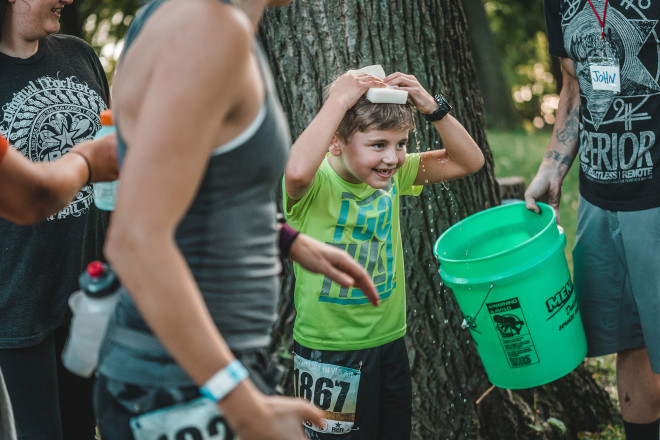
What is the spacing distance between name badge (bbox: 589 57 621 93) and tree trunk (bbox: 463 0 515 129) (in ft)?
38.5

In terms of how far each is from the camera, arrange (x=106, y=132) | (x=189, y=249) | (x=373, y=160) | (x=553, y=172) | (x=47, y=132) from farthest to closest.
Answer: (x=553, y=172)
(x=47, y=132)
(x=373, y=160)
(x=106, y=132)
(x=189, y=249)

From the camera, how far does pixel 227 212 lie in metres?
1.40

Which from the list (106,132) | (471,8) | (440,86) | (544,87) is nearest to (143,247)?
(106,132)

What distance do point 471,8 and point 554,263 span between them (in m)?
12.1

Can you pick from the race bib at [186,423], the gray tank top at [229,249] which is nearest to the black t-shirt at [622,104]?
the gray tank top at [229,249]

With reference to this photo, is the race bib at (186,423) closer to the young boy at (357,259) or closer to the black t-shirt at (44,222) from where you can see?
the young boy at (357,259)

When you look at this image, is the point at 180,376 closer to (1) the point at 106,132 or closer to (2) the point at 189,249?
(2) the point at 189,249

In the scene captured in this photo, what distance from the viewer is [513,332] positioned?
105 inches

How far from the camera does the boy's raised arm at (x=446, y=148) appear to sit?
268cm

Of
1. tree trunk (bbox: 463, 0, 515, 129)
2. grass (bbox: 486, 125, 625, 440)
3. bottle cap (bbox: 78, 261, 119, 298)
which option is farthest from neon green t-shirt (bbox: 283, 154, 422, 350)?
tree trunk (bbox: 463, 0, 515, 129)

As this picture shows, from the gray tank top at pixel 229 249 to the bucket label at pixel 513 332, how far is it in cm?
133

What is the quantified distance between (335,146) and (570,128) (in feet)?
4.01

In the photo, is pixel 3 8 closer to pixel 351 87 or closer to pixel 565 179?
pixel 351 87

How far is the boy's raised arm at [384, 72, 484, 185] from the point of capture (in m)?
2.68
